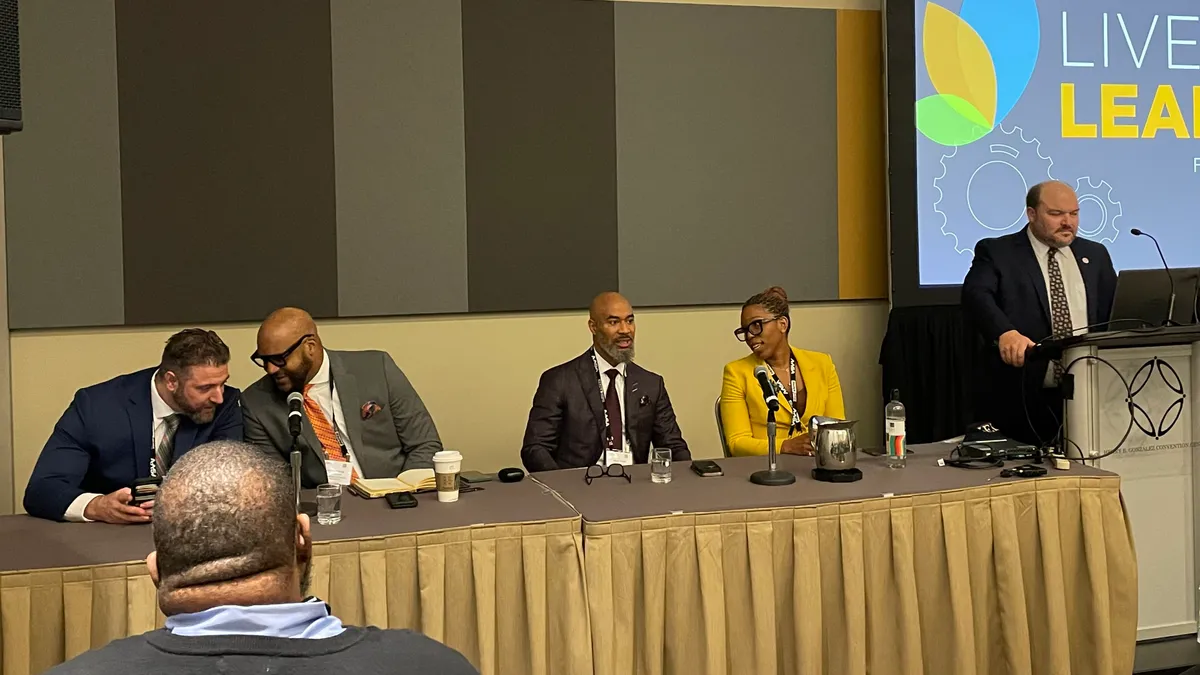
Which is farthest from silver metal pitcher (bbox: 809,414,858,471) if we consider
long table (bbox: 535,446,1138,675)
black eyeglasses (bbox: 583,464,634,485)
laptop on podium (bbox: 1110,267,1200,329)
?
laptop on podium (bbox: 1110,267,1200,329)

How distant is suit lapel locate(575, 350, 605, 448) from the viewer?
14.1 ft

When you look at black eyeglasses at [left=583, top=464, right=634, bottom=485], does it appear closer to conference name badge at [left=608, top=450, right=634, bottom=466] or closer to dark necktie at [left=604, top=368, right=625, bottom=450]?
conference name badge at [left=608, top=450, right=634, bottom=466]

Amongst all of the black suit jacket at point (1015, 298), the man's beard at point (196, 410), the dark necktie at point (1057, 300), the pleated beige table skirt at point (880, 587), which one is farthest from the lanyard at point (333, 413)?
the dark necktie at point (1057, 300)

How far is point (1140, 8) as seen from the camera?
5.72 metres

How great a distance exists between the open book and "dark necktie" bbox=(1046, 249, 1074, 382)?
2.49 m

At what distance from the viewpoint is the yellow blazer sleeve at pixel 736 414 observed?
14.1 ft

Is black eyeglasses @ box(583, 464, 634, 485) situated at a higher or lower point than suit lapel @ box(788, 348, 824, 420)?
lower

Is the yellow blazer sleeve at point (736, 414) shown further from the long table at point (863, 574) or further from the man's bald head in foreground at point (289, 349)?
the man's bald head in foreground at point (289, 349)

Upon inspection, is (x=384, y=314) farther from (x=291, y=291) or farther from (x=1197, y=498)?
(x=1197, y=498)

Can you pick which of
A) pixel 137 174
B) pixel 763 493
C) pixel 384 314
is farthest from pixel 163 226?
pixel 763 493

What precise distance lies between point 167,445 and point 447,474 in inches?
35.0

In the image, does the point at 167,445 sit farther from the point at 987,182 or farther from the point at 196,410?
the point at 987,182

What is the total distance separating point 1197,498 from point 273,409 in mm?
3077

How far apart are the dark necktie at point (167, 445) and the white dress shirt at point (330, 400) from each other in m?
0.56
